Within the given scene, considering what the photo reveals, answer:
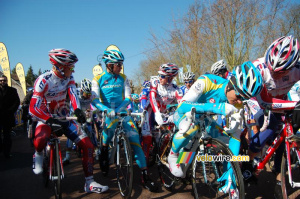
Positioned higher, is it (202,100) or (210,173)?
(202,100)

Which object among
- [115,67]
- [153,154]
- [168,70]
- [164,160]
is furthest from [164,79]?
[164,160]

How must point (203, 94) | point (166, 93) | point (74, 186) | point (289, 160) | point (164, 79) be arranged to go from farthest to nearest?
point (166, 93) < point (164, 79) < point (74, 186) < point (203, 94) < point (289, 160)

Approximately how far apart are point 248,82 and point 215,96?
0.54 m

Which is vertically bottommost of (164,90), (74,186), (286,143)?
(74,186)

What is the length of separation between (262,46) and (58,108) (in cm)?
1257

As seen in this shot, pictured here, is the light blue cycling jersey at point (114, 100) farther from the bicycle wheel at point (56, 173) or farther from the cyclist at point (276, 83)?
the cyclist at point (276, 83)

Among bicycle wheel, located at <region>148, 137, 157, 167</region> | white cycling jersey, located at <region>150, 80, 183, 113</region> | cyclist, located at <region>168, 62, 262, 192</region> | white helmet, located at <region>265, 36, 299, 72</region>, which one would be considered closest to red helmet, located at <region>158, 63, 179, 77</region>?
white cycling jersey, located at <region>150, 80, 183, 113</region>

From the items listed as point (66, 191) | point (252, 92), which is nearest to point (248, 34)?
point (252, 92)

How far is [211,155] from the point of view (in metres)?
2.38

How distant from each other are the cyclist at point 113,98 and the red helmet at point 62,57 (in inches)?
24.4

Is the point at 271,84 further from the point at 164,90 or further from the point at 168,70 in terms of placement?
the point at 164,90

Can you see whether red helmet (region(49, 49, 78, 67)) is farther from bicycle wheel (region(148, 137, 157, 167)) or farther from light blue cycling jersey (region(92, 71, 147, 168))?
bicycle wheel (region(148, 137, 157, 167))

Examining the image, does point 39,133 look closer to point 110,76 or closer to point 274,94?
point 110,76

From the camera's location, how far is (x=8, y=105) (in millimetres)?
5777
